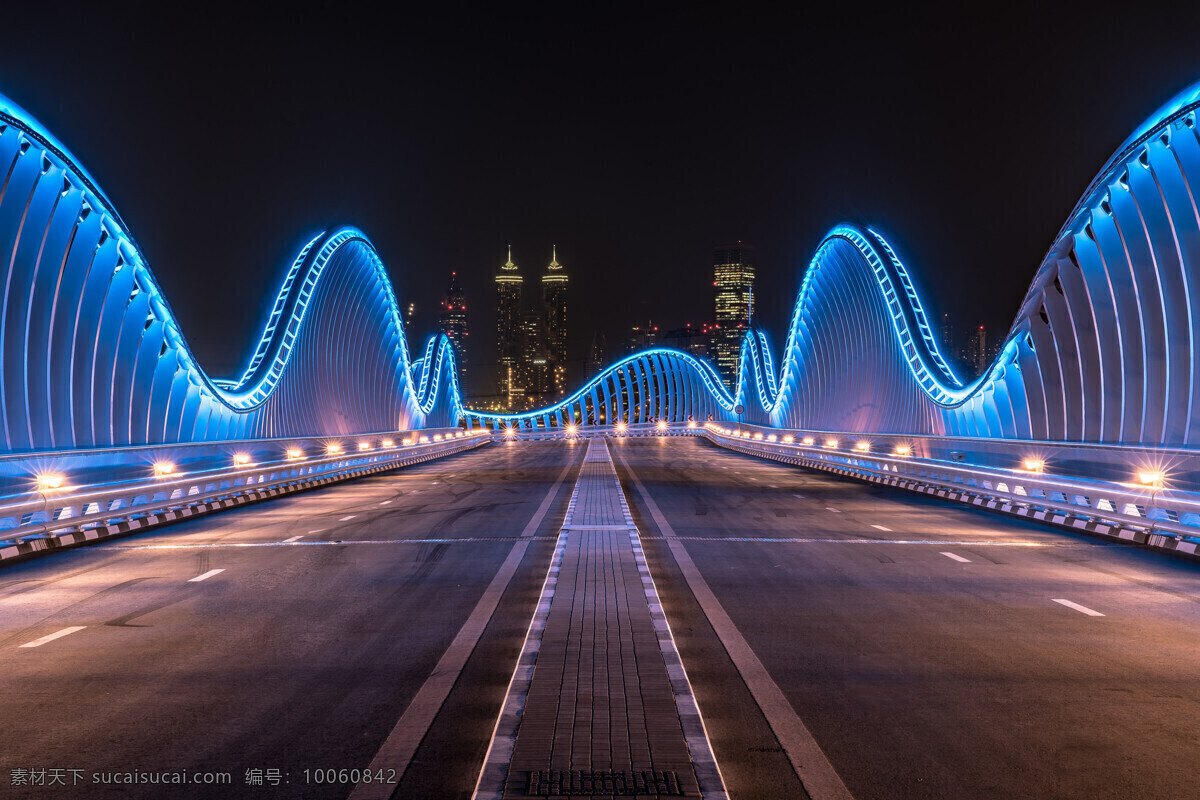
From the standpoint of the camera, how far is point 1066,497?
20875mm

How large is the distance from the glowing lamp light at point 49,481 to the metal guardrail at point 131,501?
0.54m

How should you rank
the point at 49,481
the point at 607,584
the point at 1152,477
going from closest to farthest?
the point at 607,584, the point at 1152,477, the point at 49,481

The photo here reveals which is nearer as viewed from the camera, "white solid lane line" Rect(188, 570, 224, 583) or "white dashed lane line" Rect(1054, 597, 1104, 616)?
"white dashed lane line" Rect(1054, 597, 1104, 616)

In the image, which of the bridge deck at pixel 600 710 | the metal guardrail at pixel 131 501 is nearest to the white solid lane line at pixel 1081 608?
the bridge deck at pixel 600 710

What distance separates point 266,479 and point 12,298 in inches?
317

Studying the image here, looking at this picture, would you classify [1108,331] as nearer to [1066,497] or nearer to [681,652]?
[1066,497]

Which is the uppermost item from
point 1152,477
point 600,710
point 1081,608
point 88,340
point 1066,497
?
point 88,340

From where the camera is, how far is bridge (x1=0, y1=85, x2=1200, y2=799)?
5723 millimetres

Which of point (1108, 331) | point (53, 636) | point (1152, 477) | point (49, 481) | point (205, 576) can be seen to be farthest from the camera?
point (1108, 331)

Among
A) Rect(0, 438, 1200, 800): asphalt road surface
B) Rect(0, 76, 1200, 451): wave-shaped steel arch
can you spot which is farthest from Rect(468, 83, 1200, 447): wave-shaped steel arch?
Rect(0, 438, 1200, 800): asphalt road surface

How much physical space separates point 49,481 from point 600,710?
1620 centimetres

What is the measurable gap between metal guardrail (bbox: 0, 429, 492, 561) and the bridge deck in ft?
30.4

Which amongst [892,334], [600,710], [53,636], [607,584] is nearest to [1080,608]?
[607,584]

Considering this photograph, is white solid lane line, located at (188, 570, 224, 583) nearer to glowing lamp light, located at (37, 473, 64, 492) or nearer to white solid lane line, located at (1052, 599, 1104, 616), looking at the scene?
glowing lamp light, located at (37, 473, 64, 492)
